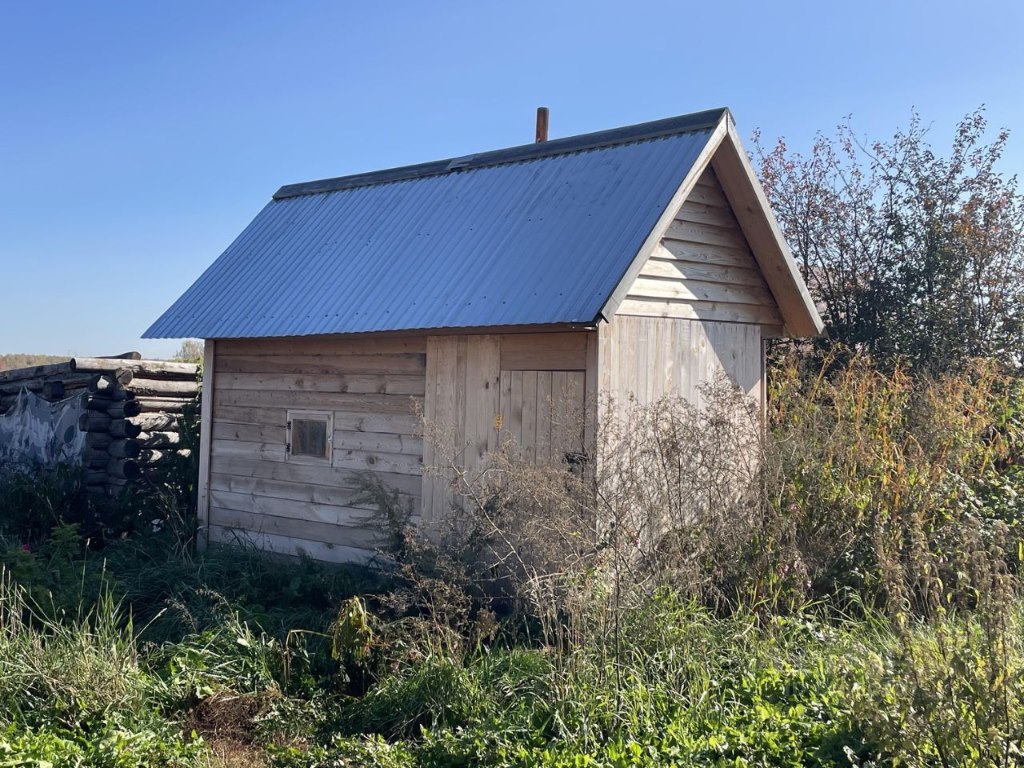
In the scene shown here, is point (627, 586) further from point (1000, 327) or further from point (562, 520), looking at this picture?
point (1000, 327)

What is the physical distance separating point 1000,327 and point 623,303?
8.21 metres

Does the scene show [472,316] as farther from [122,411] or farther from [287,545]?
[122,411]

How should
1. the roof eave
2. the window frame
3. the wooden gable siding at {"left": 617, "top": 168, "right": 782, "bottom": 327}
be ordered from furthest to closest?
the window frame < the roof eave < the wooden gable siding at {"left": 617, "top": 168, "right": 782, "bottom": 327}

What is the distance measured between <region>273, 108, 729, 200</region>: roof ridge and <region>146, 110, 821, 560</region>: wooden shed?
3 centimetres

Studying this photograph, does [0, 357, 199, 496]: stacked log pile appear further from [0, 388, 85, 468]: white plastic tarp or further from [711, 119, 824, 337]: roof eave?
[711, 119, 824, 337]: roof eave

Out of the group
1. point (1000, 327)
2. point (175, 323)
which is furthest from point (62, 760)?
point (1000, 327)

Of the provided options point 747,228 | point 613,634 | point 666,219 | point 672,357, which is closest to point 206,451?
point 672,357

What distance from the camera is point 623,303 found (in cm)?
870

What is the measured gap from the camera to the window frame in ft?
33.4

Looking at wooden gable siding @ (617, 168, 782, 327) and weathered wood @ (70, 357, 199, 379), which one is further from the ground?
wooden gable siding @ (617, 168, 782, 327)

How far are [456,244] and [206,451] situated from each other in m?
3.92

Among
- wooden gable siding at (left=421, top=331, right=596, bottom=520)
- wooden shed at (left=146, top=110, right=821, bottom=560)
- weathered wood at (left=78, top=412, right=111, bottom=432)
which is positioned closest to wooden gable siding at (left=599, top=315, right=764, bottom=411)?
wooden shed at (left=146, top=110, right=821, bottom=560)

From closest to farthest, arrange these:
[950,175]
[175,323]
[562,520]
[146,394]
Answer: [562,520] < [175,323] < [146,394] < [950,175]

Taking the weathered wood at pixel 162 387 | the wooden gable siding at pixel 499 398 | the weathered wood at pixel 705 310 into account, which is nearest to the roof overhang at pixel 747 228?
the weathered wood at pixel 705 310
